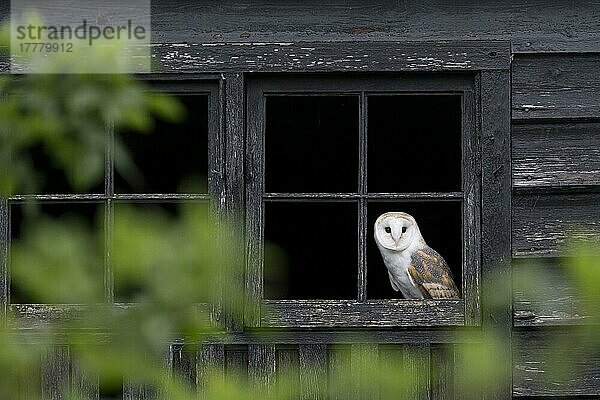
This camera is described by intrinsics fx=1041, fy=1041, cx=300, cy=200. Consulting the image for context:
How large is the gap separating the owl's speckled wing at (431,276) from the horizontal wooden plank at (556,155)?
368 millimetres

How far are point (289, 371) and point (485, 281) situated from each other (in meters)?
0.61

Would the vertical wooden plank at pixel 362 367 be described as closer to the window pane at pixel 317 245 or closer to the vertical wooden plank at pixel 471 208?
the vertical wooden plank at pixel 471 208

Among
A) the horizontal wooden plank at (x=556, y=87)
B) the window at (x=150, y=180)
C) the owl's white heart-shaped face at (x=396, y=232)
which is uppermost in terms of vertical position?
the horizontal wooden plank at (x=556, y=87)

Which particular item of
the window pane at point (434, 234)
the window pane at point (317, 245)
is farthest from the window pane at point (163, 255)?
the window pane at point (317, 245)

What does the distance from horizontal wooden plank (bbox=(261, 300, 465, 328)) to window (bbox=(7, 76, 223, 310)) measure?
0.37 m

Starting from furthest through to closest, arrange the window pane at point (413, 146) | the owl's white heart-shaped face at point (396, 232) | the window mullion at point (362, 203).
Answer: the window pane at point (413, 146) → the owl's white heart-shaped face at point (396, 232) → the window mullion at point (362, 203)

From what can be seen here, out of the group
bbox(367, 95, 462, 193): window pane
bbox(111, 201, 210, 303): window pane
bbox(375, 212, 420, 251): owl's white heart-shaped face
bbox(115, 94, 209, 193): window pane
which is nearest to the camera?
bbox(111, 201, 210, 303): window pane

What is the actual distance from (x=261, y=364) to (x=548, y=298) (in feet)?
2.73

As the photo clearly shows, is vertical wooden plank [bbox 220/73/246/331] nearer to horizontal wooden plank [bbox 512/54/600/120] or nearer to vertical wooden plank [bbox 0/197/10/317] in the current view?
vertical wooden plank [bbox 0/197/10/317]

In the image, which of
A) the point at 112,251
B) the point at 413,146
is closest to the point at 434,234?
the point at 413,146

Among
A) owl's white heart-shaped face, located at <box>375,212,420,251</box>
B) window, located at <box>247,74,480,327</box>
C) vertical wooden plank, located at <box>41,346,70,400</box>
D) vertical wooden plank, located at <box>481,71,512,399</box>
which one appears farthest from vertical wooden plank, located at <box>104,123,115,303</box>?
vertical wooden plank, located at <box>481,71,512,399</box>

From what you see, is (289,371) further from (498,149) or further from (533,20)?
(533,20)

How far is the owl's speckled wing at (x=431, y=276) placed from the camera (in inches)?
121

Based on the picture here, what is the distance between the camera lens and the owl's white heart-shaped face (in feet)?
10.5
